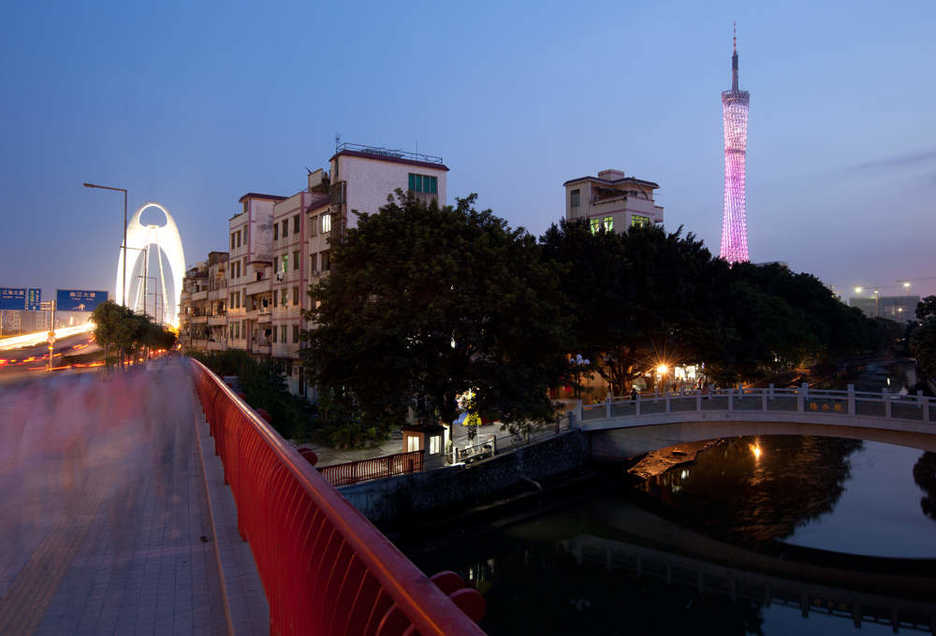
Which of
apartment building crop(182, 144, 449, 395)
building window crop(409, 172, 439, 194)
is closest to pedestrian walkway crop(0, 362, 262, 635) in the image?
apartment building crop(182, 144, 449, 395)

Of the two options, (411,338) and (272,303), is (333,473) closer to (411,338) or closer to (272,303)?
(411,338)

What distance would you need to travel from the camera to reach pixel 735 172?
336 ft

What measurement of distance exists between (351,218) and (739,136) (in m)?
94.1

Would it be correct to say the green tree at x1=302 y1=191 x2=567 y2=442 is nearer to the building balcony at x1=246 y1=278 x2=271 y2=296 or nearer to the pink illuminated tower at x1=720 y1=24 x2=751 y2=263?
the building balcony at x1=246 y1=278 x2=271 y2=296

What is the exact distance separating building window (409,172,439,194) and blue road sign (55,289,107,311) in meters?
25.1

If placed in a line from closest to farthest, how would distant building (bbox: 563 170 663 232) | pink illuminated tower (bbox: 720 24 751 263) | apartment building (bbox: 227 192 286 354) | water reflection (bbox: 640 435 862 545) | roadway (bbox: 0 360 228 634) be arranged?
1. roadway (bbox: 0 360 228 634)
2. water reflection (bbox: 640 435 862 545)
3. apartment building (bbox: 227 192 286 354)
4. distant building (bbox: 563 170 663 232)
5. pink illuminated tower (bbox: 720 24 751 263)

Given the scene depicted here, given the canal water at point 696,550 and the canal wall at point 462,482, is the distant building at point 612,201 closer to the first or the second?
the canal water at point 696,550

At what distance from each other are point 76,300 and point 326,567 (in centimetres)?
4921

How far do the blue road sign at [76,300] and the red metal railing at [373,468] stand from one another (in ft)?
110

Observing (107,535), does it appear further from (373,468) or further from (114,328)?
(114,328)

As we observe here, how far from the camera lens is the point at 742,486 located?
25.5m

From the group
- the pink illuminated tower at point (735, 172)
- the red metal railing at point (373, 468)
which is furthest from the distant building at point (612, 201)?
the pink illuminated tower at point (735, 172)

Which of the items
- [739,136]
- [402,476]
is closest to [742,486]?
[402,476]

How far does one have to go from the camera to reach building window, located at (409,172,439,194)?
112 feet
